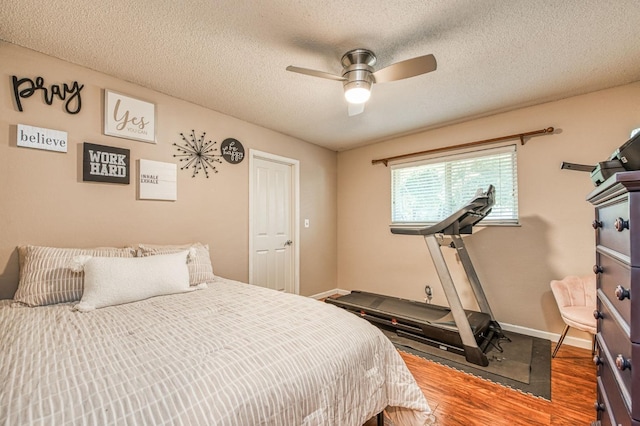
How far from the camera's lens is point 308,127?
141 inches

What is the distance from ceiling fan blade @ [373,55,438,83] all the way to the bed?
1602 millimetres

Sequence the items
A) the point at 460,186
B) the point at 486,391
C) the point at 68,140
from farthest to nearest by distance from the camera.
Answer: the point at 460,186 < the point at 68,140 < the point at 486,391

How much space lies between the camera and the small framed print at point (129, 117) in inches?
90.8

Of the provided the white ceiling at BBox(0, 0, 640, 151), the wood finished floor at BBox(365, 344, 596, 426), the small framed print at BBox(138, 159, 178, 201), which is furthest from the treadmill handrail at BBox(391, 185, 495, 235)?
the small framed print at BBox(138, 159, 178, 201)

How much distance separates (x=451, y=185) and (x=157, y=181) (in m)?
3.32

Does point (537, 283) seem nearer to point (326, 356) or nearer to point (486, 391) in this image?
point (486, 391)

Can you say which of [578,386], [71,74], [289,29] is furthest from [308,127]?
[578,386]

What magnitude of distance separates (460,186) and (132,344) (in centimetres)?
348

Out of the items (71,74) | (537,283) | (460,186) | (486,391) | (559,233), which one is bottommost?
(486,391)

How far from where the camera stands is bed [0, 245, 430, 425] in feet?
2.54

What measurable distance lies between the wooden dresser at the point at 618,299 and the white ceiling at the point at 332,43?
4.10 ft

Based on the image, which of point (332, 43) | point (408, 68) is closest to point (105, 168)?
point (332, 43)

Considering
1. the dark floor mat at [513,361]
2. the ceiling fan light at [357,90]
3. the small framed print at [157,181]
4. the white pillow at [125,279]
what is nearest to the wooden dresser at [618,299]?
the dark floor mat at [513,361]

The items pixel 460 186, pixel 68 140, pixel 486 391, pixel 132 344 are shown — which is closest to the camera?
pixel 132 344
